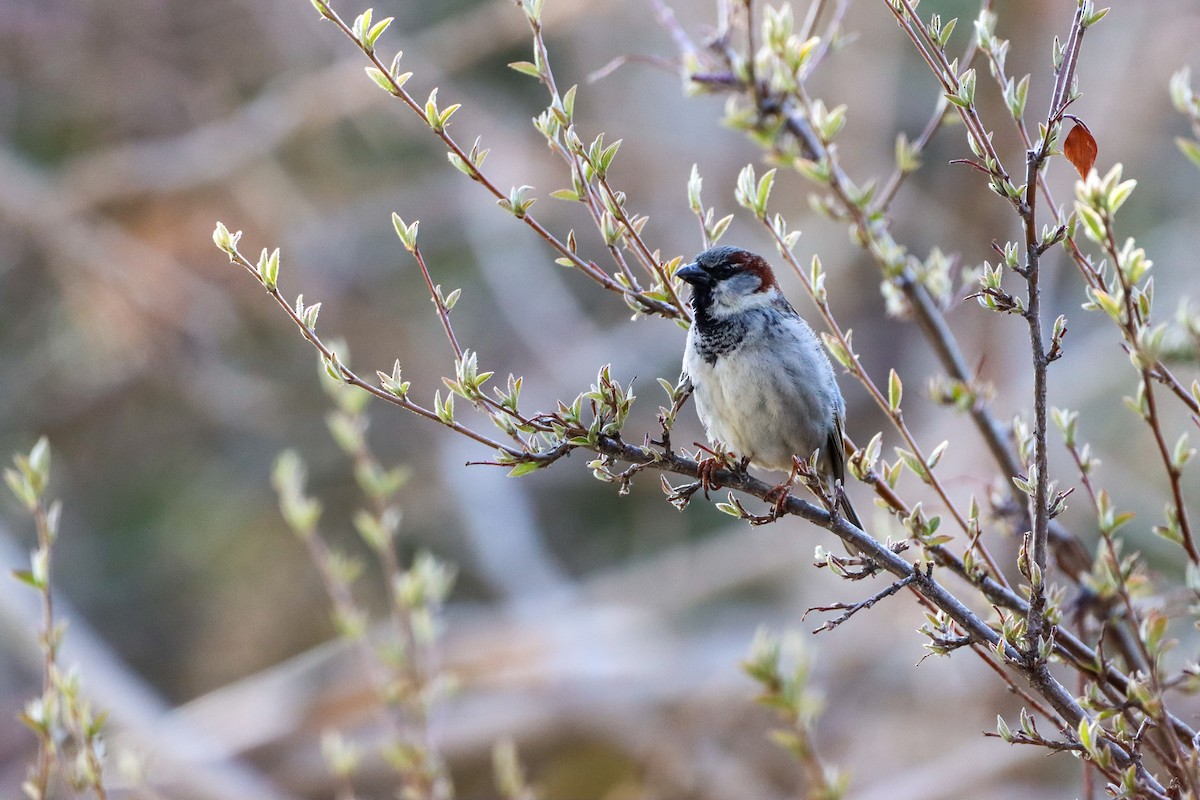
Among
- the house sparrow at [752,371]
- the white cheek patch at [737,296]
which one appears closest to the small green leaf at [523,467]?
the house sparrow at [752,371]

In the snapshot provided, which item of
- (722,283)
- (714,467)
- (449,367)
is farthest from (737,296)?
(449,367)

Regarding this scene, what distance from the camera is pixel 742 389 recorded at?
244 cm

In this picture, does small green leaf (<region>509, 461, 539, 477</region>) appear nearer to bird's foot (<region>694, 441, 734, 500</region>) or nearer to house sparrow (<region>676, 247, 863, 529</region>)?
bird's foot (<region>694, 441, 734, 500</region>)

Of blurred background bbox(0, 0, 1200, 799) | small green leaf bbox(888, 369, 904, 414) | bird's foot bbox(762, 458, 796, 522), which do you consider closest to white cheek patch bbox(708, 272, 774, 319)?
bird's foot bbox(762, 458, 796, 522)

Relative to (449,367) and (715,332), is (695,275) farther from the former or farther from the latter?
(449,367)

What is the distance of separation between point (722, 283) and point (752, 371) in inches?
8.9

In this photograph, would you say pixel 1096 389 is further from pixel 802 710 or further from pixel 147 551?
pixel 147 551

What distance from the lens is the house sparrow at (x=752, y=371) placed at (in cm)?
246

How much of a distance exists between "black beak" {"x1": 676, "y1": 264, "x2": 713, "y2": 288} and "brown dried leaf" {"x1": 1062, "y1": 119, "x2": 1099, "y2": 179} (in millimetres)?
1091

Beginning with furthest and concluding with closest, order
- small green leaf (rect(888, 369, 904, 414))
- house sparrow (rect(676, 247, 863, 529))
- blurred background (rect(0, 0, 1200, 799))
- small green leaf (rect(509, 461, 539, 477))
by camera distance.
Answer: blurred background (rect(0, 0, 1200, 799)) → house sparrow (rect(676, 247, 863, 529)) → small green leaf (rect(888, 369, 904, 414)) → small green leaf (rect(509, 461, 539, 477))

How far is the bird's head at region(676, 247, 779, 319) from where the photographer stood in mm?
→ 2498

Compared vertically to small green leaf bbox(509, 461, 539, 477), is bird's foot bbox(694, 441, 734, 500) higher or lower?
higher

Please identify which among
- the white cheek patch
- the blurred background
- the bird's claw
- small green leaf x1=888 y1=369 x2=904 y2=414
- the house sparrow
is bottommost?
the bird's claw

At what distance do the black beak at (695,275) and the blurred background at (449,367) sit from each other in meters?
2.22
